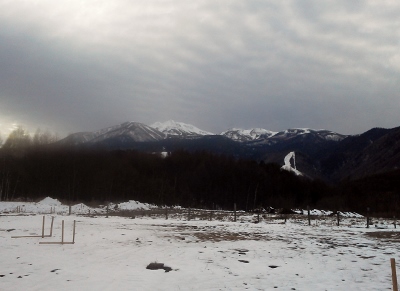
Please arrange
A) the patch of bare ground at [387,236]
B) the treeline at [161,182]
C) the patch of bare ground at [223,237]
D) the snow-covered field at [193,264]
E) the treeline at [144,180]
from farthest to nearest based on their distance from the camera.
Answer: the treeline at [144,180] → the treeline at [161,182] → the patch of bare ground at [387,236] → the patch of bare ground at [223,237] → the snow-covered field at [193,264]

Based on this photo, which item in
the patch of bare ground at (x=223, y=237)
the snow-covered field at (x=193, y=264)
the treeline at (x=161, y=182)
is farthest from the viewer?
the treeline at (x=161, y=182)

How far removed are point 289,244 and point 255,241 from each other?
6.57 ft

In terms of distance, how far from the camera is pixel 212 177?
101000mm

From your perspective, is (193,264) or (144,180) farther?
(144,180)

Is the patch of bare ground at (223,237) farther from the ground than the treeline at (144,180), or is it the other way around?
the treeline at (144,180)

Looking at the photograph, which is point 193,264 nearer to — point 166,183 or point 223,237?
point 223,237

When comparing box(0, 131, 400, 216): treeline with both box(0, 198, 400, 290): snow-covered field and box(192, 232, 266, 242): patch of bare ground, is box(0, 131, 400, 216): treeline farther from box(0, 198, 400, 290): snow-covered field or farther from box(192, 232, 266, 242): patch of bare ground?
box(0, 198, 400, 290): snow-covered field

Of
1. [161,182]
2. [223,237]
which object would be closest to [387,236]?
[223,237]

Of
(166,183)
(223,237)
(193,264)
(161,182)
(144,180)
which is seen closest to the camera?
(193,264)

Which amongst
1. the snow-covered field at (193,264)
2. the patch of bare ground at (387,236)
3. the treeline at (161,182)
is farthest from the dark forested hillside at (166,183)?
the snow-covered field at (193,264)

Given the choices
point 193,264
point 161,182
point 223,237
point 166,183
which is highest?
point 161,182

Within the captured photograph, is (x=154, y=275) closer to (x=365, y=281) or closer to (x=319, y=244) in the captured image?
(x=365, y=281)

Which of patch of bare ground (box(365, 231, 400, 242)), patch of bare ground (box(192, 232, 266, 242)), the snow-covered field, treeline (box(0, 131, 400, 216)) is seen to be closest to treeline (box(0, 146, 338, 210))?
treeline (box(0, 131, 400, 216))

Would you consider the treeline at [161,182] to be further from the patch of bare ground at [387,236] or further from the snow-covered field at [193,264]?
the snow-covered field at [193,264]
